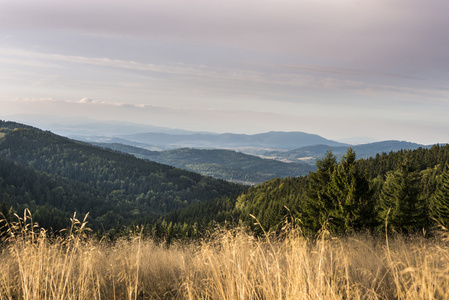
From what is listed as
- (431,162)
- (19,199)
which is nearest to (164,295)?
(431,162)

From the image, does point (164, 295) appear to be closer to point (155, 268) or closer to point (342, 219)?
point (155, 268)

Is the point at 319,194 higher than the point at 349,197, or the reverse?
the point at 349,197

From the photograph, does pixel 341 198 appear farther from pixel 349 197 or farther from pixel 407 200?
pixel 407 200

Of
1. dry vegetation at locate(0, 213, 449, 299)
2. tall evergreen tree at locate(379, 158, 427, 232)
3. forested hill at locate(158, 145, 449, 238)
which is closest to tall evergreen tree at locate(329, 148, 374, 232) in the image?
forested hill at locate(158, 145, 449, 238)

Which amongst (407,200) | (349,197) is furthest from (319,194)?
(407,200)

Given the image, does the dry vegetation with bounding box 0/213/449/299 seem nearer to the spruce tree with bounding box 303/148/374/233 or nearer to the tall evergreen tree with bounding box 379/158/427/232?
the spruce tree with bounding box 303/148/374/233

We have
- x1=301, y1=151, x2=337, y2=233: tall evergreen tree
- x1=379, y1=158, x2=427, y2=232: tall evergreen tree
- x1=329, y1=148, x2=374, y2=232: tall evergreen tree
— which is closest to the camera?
x1=329, y1=148, x2=374, y2=232: tall evergreen tree

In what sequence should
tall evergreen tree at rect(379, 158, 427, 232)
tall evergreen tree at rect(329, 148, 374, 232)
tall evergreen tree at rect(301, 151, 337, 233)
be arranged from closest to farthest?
tall evergreen tree at rect(329, 148, 374, 232) < tall evergreen tree at rect(301, 151, 337, 233) < tall evergreen tree at rect(379, 158, 427, 232)

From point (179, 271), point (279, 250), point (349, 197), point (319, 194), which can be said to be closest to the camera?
point (279, 250)

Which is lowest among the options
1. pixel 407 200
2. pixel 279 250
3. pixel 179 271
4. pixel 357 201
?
pixel 407 200

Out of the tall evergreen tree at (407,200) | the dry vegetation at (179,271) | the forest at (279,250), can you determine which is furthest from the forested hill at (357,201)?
the dry vegetation at (179,271)

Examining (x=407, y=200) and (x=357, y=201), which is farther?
(x=407, y=200)

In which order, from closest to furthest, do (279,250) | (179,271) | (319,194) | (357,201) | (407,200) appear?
(279,250) → (179,271) → (357,201) → (319,194) → (407,200)

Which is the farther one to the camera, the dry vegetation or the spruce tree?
the spruce tree
